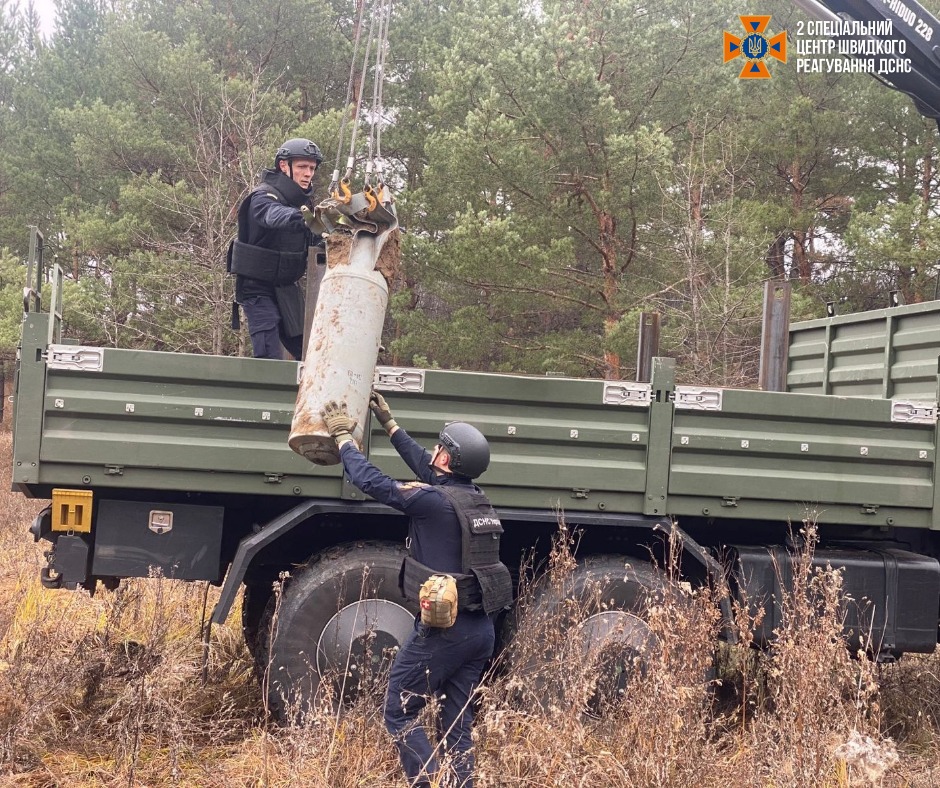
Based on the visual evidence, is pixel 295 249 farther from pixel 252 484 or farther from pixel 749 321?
pixel 749 321

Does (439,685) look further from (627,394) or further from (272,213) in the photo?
(272,213)

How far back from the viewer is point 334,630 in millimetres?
4855

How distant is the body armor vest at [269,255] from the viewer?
5.74 m

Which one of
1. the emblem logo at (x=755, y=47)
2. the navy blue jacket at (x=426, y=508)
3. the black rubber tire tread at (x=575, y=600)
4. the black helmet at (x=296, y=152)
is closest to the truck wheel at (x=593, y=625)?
the black rubber tire tread at (x=575, y=600)

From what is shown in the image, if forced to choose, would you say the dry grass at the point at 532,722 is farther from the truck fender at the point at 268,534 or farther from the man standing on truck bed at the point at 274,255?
the man standing on truck bed at the point at 274,255

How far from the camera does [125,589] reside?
5.27 m

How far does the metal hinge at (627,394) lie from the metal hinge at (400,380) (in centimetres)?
96

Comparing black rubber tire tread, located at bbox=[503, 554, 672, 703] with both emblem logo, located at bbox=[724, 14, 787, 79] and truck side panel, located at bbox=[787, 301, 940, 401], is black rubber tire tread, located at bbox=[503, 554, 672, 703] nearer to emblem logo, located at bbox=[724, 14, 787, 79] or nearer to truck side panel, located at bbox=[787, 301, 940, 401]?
truck side panel, located at bbox=[787, 301, 940, 401]

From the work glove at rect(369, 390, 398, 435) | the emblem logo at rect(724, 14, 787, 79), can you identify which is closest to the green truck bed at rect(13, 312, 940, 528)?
the work glove at rect(369, 390, 398, 435)

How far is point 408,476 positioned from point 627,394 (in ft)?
3.97

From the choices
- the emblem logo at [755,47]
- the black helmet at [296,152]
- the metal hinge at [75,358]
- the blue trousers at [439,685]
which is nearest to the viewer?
the blue trousers at [439,685]

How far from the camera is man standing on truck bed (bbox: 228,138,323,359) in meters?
5.74

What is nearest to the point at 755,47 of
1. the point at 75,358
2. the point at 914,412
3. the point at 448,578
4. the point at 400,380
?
the point at 914,412

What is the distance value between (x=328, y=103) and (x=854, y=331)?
14.9m
